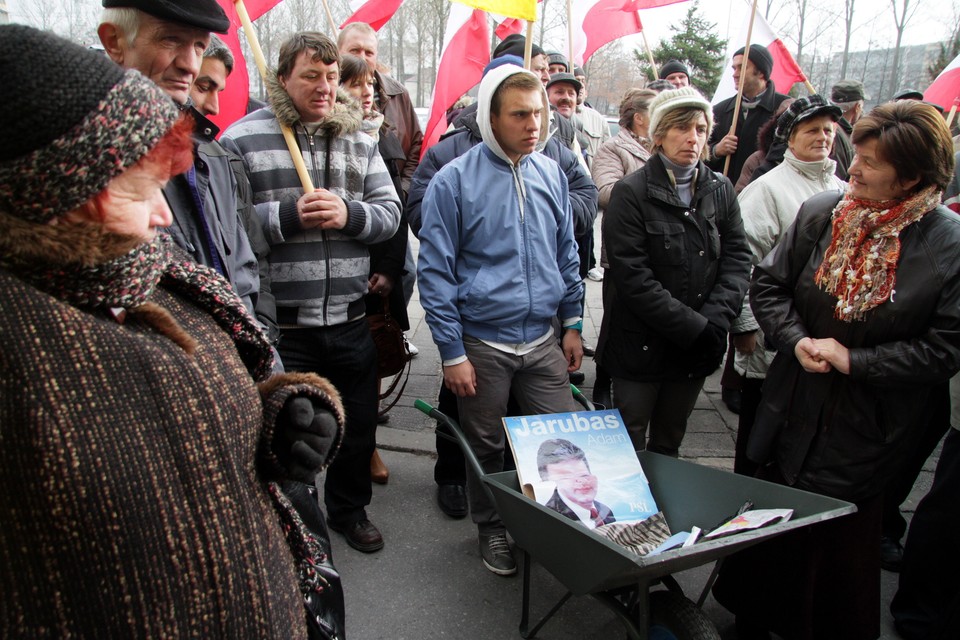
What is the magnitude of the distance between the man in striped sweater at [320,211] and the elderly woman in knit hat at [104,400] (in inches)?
62.9

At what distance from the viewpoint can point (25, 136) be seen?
917 mm

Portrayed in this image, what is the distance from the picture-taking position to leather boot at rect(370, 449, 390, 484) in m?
3.71

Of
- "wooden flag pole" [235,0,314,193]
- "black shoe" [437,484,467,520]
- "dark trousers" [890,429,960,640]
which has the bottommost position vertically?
"black shoe" [437,484,467,520]

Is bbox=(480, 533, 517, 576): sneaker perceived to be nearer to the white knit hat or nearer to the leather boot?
the leather boot

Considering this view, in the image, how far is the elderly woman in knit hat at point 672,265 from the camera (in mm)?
2908

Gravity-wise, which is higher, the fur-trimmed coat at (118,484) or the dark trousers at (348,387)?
the fur-trimmed coat at (118,484)

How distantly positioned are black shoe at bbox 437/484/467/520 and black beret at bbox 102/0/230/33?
2.39 metres

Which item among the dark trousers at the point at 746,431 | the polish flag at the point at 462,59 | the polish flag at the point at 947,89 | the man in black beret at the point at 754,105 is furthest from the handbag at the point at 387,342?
the polish flag at the point at 947,89

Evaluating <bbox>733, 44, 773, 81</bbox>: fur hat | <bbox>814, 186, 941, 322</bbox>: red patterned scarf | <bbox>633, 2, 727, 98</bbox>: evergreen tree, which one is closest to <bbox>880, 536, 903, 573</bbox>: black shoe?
<bbox>814, 186, 941, 322</bbox>: red patterned scarf

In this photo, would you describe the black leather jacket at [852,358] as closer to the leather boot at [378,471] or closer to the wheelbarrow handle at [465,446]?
the wheelbarrow handle at [465,446]

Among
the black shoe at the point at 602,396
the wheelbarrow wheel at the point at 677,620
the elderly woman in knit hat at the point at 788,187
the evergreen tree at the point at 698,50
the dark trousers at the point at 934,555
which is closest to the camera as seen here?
the wheelbarrow wheel at the point at 677,620

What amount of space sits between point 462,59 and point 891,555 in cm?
393

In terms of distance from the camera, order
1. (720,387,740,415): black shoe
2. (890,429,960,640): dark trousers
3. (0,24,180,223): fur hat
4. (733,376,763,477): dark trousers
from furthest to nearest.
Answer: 1. (720,387,740,415): black shoe
2. (733,376,763,477): dark trousers
3. (890,429,960,640): dark trousers
4. (0,24,180,223): fur hat

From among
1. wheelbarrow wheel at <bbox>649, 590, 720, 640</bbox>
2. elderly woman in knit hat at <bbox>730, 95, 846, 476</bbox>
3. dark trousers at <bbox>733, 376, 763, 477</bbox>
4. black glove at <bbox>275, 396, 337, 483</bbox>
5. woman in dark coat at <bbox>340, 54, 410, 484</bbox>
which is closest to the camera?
black glove at <bbox>275, 396, 337, 483</bbox>
